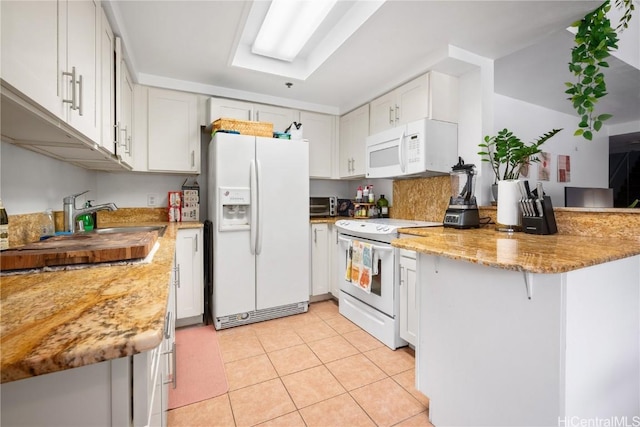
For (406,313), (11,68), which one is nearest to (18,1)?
(11,68)

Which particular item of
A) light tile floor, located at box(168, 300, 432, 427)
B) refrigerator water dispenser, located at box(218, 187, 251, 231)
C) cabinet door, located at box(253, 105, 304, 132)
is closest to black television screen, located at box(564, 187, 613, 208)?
light tile floor, located at box(168, 300, 432, 427)

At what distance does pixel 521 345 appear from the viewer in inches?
41.2

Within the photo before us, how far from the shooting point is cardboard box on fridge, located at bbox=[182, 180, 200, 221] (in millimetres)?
2852

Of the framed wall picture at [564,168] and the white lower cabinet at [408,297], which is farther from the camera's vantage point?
the framed wall picture at [564,168]

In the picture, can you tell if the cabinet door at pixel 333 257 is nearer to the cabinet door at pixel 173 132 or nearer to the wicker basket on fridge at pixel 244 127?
the wicker basket on fridge at pixel 244 127

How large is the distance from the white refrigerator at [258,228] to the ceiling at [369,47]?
0.67 m

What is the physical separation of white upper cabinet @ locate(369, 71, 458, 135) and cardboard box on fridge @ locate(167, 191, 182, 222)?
2.22m

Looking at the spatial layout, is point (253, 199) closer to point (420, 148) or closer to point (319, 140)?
point (319, 140)

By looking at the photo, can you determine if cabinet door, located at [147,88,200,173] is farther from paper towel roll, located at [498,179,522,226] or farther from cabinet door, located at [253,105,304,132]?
paper towel roll, located at [498,179,522,226]

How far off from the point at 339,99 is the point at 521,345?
9.49ft

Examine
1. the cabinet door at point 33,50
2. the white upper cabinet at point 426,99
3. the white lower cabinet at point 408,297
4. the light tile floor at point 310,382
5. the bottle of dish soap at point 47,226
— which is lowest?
the light tile floor at point 310,382

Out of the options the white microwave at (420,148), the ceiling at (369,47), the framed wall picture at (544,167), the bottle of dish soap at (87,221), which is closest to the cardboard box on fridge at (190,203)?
the bottle of dish soap at (87,221)

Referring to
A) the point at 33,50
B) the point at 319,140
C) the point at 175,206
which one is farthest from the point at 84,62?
the point at 319,140

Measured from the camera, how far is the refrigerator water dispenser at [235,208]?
2480 millimetres
